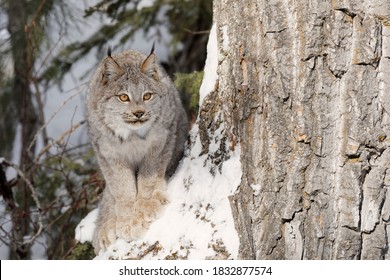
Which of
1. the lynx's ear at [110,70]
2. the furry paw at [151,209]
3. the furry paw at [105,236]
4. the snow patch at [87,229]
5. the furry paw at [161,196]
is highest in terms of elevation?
the lynx's ear at [110,70]

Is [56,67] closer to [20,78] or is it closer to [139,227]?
[20,78]

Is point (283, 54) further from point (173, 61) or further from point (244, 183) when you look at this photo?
point (173, 61)

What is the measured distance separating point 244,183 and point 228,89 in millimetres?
548

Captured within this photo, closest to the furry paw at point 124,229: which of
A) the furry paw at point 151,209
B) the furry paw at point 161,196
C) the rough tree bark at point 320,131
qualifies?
the furry paw at point 151,209

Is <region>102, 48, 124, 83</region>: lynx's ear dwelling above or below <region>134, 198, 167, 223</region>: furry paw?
above

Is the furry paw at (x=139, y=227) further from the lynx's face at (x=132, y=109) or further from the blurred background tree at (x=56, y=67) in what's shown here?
the blurred background tree at (x=56, y=67)

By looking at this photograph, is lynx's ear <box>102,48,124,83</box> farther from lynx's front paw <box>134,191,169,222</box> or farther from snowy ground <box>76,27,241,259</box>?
lynx's front paw <box>134,191,169,222</box>

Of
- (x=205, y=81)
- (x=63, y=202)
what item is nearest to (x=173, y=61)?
(x=63, y=202)

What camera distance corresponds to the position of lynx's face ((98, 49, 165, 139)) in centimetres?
425

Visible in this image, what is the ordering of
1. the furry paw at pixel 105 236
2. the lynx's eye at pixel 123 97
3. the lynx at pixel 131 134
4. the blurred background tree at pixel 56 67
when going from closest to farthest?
the furry paw at pixel 105 236
the lynx at pixel 131 134
the lynx's eye at pixel 123 97
the blurred background tree at pixel 56 67

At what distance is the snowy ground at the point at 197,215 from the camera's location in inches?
132

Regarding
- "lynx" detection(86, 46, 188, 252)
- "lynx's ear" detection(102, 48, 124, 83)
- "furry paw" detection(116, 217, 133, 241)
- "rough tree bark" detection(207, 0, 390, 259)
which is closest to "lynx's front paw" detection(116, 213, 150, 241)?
"furry paw" detection(116, 217, 133, 241)

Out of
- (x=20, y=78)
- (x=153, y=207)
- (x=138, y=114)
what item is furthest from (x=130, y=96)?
(x=20, y=78)

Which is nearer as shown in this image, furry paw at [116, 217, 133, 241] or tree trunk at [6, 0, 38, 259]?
furry paw at [116, 217, 133, 241]
